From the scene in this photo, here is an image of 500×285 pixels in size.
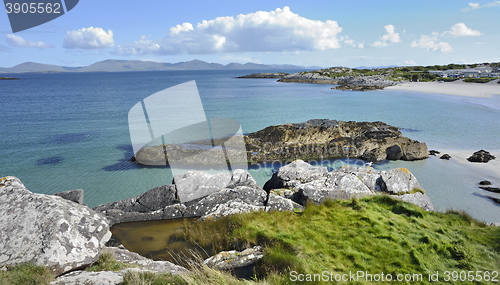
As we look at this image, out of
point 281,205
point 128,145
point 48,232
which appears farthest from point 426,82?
point 48,232

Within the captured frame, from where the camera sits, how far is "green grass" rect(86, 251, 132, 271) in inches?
225

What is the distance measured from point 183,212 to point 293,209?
13.8 feet

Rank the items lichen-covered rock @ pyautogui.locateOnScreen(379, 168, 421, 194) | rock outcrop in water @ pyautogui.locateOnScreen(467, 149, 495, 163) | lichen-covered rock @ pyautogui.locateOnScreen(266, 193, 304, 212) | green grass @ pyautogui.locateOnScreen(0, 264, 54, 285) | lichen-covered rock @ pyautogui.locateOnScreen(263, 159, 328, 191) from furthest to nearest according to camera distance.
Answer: rock outcrop in water @ pyautogui.locateOnScreen(467, 149, 495, 163)
lichen-covered rock @ pyautogui.locateOnScreen(263, 159, 328, 191)
lichen-covered rock @ pyautogui.locateOnScreen(379, 168, 421, 194)
lichen-covered rock @ pyautogui.locateOnScreen(266, 193, 304, 212)
green grass @ pyautogui.locateOnScreen(0, 264, 54, 285)

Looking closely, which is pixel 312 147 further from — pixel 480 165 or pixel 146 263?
pixel 146 263

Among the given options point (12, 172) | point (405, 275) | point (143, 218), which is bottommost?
point (12, 172)

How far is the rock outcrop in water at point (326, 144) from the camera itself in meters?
20.1

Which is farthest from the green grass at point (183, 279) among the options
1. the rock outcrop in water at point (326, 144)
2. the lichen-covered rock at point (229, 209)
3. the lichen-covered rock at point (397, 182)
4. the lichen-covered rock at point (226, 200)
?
the rock outcrop in water at point (326, 144)

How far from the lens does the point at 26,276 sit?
4.80 meters

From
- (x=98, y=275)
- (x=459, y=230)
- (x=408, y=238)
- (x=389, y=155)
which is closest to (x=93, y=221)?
(x=98, y=275)

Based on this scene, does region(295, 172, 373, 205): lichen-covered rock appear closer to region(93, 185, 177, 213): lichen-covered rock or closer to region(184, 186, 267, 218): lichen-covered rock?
region(184, 186, 267, 218): lichen-covered rock

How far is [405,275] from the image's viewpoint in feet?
17.8

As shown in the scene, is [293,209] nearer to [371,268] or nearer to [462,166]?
[371,268]

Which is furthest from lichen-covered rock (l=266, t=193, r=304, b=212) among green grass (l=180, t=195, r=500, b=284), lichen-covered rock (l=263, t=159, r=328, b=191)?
lichen-covered rock (l=263, t=159, r=328, b=191)

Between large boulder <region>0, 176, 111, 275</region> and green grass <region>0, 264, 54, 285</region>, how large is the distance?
0.16 m
